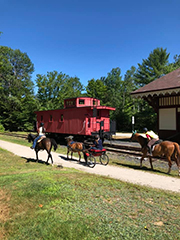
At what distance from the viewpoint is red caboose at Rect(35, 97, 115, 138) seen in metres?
16.3

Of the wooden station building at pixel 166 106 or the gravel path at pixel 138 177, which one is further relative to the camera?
the wooden station building at pixel 166 106

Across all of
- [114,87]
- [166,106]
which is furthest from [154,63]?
[166,106]

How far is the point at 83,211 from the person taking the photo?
3.99m

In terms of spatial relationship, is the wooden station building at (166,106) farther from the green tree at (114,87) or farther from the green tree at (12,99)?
the green tree at (12,99)

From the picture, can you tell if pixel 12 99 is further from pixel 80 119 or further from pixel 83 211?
pixel 83 211

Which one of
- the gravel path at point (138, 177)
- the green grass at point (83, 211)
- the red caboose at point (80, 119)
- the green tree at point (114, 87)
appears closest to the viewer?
the green grass at point (83, 211)

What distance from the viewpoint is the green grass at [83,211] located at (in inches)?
130

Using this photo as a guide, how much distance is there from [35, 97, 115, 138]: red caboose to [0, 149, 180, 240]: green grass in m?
10.4

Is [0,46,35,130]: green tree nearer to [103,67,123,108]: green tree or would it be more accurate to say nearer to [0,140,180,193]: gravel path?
[103,67,123,108]: green tree

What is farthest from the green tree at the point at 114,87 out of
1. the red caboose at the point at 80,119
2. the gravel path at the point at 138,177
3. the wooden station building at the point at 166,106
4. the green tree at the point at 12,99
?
the gravel path at the point at 138,177

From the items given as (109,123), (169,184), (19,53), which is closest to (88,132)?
(109,123)

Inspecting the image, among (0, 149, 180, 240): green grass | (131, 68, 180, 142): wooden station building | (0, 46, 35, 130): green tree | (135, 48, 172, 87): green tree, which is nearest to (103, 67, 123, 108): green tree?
(135, 48, 172, 87): green tree

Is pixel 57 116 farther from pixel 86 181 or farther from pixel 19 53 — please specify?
pixel 19 53

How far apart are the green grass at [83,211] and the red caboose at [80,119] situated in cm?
1045
